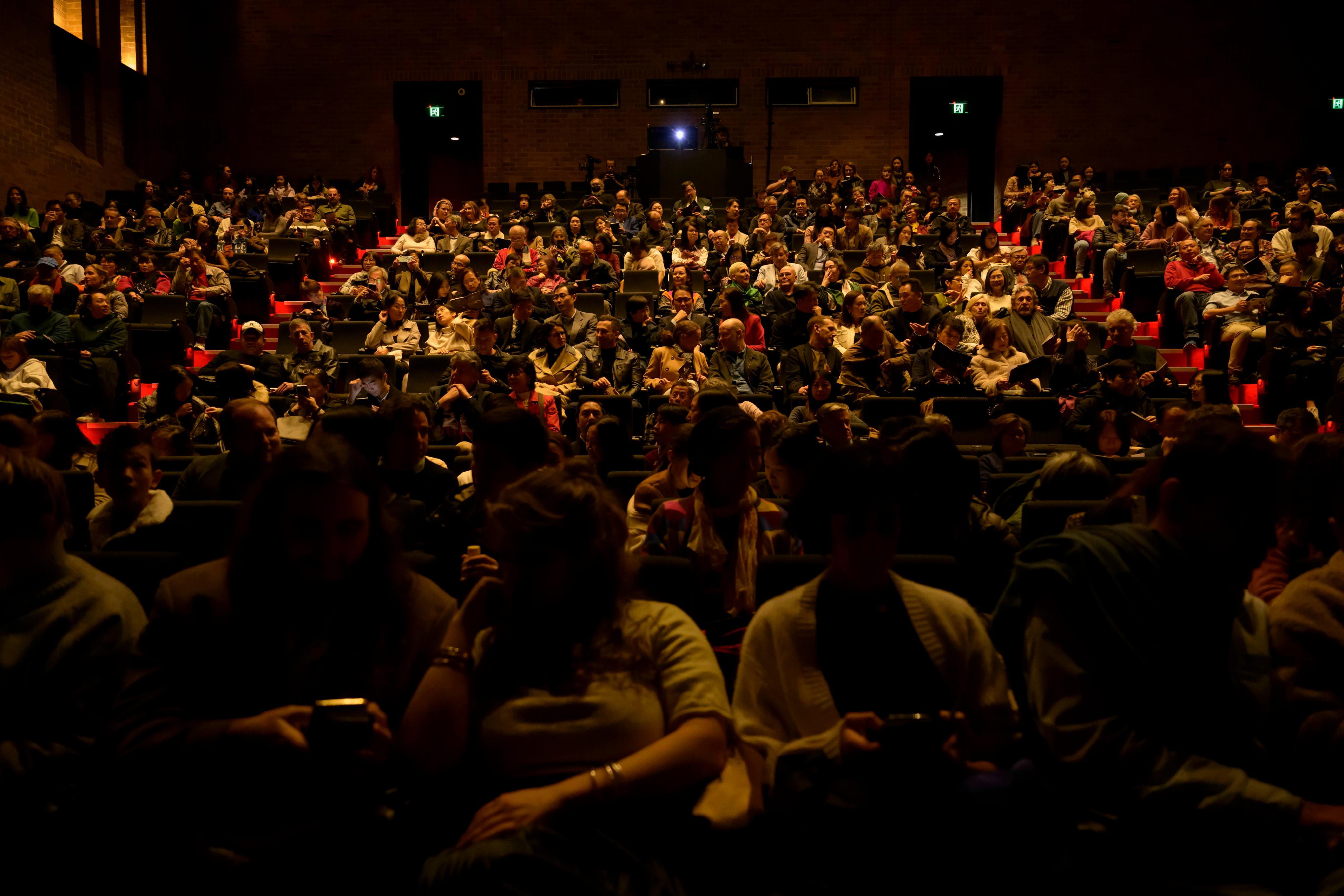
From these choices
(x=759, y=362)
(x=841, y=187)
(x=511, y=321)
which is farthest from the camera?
(x=841, y=187)

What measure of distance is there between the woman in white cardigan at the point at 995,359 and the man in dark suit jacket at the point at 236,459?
4.74m

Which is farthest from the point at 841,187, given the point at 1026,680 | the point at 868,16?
the point at 1026,680

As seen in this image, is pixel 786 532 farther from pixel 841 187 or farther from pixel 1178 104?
pixel 1178 104

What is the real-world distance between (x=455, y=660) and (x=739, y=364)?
18.3 feet

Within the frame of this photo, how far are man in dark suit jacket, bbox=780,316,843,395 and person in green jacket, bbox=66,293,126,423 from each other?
4.36m

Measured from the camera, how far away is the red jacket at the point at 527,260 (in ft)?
31.2

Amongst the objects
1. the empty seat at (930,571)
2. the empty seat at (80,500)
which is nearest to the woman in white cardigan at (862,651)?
the empty seat at (930,571)

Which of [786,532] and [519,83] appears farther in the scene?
[519,83]

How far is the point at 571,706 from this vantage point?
1.55 meters

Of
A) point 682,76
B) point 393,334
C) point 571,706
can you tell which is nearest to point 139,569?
point 571,706

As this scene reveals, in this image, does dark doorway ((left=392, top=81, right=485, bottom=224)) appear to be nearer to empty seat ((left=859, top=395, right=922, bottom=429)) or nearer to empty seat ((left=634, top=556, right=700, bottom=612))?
empty seat ((left=859, top=395, right=922, bottom=429))

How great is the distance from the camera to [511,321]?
7926 millimetres

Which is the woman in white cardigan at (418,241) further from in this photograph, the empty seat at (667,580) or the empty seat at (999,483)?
the empty seat at (667,580)

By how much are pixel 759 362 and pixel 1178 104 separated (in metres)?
10.4
